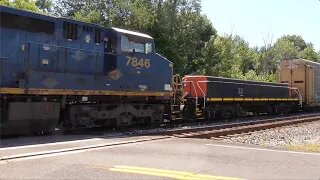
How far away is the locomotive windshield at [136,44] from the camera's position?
15.2 m

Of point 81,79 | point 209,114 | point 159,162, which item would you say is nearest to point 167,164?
point 159,162

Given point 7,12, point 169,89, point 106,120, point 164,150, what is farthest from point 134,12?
point 164,150

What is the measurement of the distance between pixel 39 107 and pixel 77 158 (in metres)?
4.16

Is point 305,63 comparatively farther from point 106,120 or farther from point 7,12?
point 7,12

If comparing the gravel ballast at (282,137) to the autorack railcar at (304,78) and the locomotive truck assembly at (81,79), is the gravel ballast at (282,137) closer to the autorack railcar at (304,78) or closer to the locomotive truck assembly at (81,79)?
the locomotive truck assembly at (81,79)

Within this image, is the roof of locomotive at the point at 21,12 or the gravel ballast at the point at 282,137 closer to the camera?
the roof of locomotive at the point at 21,12

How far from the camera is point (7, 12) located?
39.0 feet

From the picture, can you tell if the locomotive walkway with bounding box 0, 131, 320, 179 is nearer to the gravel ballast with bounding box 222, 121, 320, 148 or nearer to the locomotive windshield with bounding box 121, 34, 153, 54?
the gravel ballast with bounding box 222, 121, 320, 148

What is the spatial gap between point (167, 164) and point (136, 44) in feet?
26.3

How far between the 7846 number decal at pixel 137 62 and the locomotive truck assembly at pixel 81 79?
4cm

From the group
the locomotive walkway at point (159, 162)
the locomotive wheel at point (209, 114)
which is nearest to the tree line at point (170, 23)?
the locomotive wheel at point (209, 114)

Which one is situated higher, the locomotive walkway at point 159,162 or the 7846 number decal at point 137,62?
the 7846 number decal at point 137,62

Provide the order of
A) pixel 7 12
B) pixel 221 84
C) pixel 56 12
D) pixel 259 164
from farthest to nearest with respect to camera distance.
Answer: pixel 56 12, pixel 221 84, pixel 7 12, pixel 259 164

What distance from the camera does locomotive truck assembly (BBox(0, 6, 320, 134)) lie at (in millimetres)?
12070
